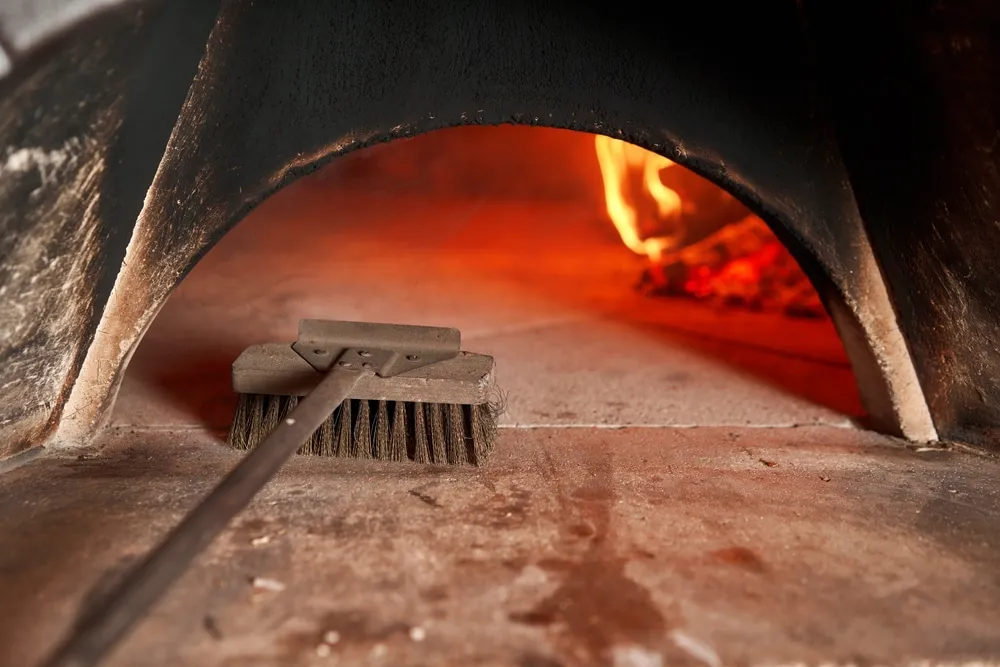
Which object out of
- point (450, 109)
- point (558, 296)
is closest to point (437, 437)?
point (450, 109)

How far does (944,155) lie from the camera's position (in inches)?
53.0

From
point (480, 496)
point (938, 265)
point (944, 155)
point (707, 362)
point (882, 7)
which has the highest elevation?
point (882, 7)

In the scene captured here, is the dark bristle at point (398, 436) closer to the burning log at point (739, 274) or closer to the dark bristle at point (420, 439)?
the dark bristle at point (420, 439)

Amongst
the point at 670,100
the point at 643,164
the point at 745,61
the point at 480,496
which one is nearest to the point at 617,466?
the point at 480,496

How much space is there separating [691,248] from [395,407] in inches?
72.1

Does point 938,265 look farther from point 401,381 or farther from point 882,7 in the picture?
point 401,381

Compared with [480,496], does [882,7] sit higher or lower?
higher

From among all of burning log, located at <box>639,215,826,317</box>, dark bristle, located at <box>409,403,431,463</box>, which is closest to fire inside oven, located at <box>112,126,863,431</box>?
burning log, located at <box>639,215,826,317</box>

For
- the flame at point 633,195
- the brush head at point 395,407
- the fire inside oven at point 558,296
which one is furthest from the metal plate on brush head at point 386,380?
the flame at point 633,195

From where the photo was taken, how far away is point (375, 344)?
1.38 meters

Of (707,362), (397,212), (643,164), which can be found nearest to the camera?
(707,362)

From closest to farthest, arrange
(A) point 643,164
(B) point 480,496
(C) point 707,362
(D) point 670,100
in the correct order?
1. (B) point 480,496
2. (D) point 670,100
3. (C) point 707,362
4. (A) point 643,164

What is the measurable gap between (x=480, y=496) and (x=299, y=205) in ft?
9.80

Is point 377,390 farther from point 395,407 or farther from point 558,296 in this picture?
point 558,296
